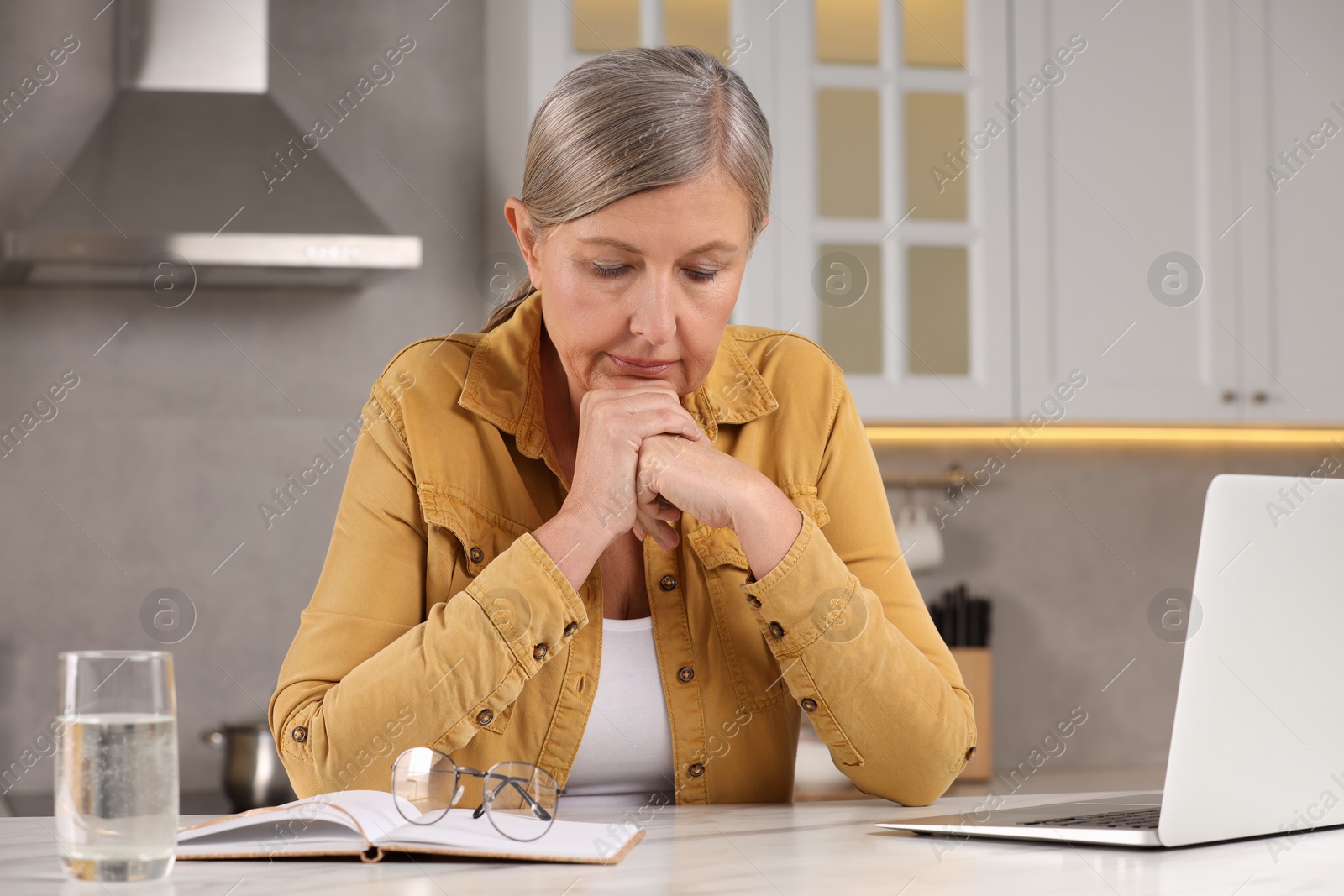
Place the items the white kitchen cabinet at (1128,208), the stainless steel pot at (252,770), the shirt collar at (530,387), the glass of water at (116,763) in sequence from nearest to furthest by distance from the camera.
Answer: the glass of water at (116,763), the shirt collar at (530,387), the stainless steel pot at (252,770), the white kitchen cabinet at (1128,208)

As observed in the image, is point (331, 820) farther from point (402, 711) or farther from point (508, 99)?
point (508, 99)

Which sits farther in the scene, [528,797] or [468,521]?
[468,521]

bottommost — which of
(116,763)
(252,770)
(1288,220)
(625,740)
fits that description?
(252,770)

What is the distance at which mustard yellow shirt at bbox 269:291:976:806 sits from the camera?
1072mm

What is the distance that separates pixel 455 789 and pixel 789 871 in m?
0.23

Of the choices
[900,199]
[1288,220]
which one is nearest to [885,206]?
[900,199]

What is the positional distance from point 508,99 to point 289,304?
646 mm

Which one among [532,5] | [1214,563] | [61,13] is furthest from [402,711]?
[61,13]

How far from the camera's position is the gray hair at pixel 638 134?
1107 millimetres

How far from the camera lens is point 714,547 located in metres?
1.27

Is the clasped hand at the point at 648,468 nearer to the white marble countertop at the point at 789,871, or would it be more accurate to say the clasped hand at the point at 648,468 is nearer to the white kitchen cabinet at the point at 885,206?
the white marble countertop at the point at 789,871

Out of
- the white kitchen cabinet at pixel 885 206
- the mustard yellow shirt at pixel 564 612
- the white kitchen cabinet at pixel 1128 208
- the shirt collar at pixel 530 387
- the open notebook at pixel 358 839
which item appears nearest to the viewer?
the open notebook at pixel 358 839

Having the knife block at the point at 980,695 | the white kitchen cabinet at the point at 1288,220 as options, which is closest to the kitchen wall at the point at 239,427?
the knife block at the point at 980,695

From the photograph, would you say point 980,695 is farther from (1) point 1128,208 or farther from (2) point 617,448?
(2) point 617,448
